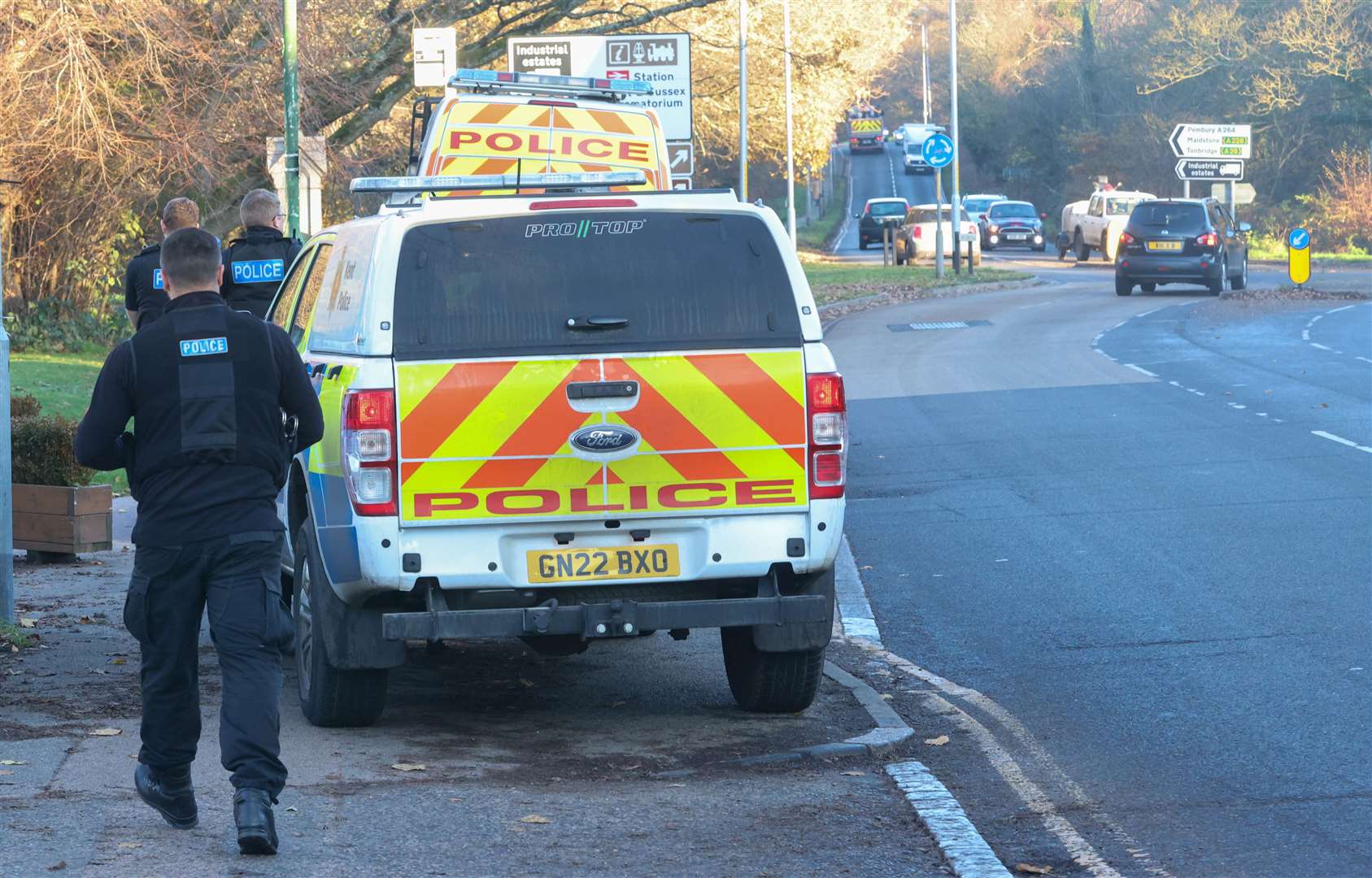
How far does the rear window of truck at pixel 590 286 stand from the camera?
6578 millimetres

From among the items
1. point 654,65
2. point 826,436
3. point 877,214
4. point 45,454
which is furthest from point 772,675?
point 877,214

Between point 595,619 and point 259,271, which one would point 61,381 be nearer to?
point 259,271

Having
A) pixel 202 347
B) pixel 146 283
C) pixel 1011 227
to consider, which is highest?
pixel 1011 227

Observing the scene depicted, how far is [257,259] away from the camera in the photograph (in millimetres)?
10172

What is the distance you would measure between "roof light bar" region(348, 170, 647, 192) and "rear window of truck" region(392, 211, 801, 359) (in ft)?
2.44

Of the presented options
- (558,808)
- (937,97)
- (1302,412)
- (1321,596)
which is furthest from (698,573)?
(937,97)

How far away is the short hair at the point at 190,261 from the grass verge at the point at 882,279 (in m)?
29.2

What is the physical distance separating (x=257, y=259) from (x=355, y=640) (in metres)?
4.08

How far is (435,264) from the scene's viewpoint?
6.66 metres

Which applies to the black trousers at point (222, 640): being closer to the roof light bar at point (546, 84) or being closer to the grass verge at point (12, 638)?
the grass verge at point (12, 638)

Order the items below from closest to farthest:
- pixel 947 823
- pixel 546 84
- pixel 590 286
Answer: pixel 947 823 → pixel 590 286 → pixel 546 84

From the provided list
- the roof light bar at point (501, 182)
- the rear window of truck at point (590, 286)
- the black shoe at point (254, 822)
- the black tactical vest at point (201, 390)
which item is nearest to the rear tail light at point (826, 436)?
the rear window of truck at point (590, 286)

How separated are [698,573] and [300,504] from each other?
5.56ft

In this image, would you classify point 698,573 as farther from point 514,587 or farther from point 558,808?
point 558,808
